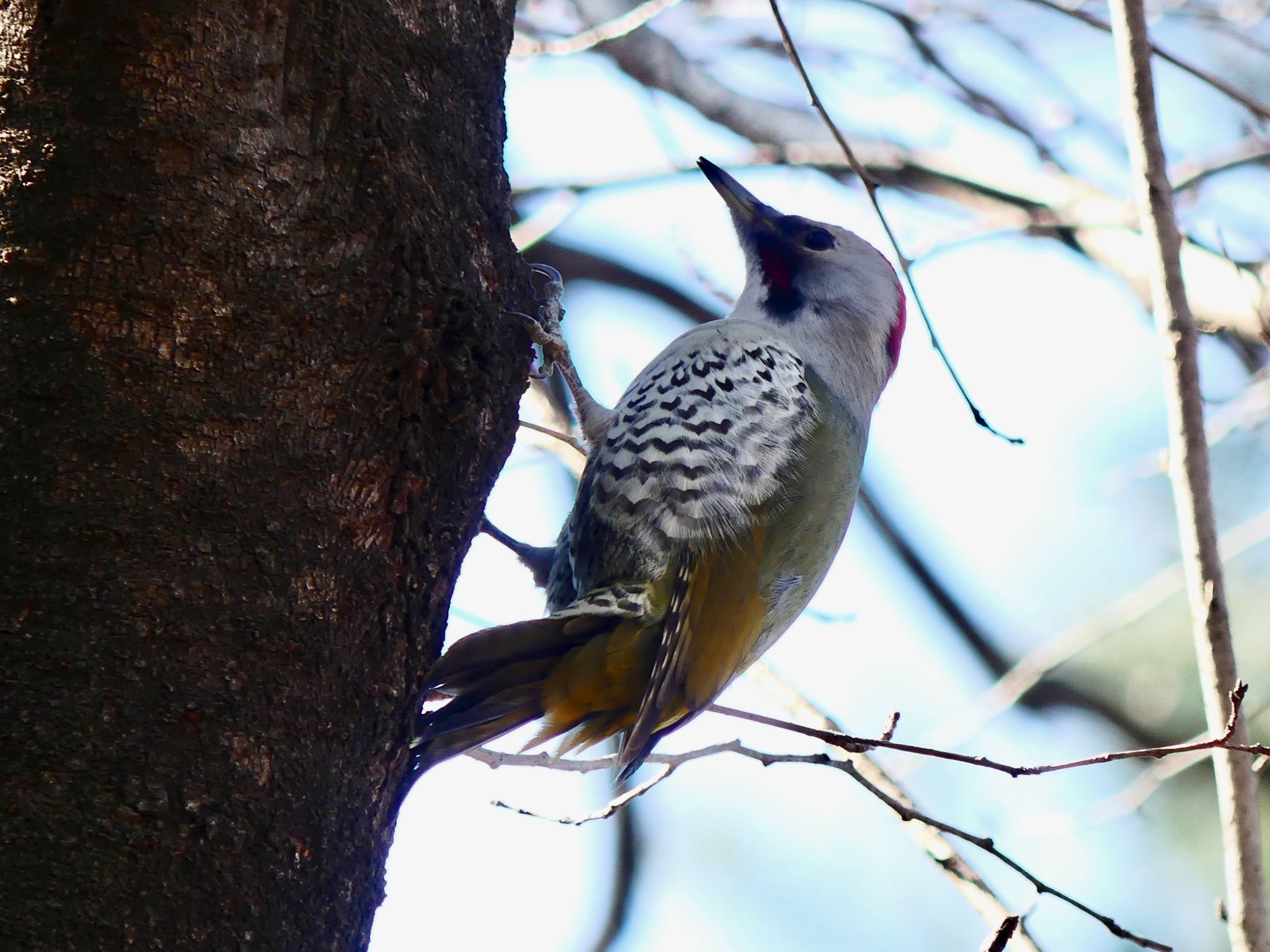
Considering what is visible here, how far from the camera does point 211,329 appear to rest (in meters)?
1.57

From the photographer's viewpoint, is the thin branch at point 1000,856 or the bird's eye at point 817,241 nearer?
the thin branch at point 1000,856

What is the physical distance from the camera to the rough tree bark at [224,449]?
1315 millimetres

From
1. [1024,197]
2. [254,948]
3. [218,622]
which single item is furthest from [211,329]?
[1024,197]

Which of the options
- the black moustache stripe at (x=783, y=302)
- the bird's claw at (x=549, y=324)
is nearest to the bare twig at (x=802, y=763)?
the bird's claw at (x=549, y=324)

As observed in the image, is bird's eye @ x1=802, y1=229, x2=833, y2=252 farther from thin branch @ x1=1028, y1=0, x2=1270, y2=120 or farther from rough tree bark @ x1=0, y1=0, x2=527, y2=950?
rough tree bark @ x1=0, y1=0, x2=527, y2=950

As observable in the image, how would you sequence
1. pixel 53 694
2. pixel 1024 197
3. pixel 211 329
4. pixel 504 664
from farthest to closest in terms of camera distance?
1. pixel 1024 197
2. pixel 504 664
3. pixel 211 329
4. pixel 53 694

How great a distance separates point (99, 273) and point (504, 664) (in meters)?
1.14

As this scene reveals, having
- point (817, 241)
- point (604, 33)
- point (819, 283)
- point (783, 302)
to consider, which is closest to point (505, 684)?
point (783, 302)

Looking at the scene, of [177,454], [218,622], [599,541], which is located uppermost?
[599,541]

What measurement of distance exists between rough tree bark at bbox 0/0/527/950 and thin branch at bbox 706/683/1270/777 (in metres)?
0.89

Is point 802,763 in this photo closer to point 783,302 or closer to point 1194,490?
point 1194,490

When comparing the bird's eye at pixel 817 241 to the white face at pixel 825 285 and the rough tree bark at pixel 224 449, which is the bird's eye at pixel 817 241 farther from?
the rough tree bark at pixel 224 449

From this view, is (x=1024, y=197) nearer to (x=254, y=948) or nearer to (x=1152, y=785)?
(x=1152, y=785)

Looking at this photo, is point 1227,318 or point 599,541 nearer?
point 599,541
